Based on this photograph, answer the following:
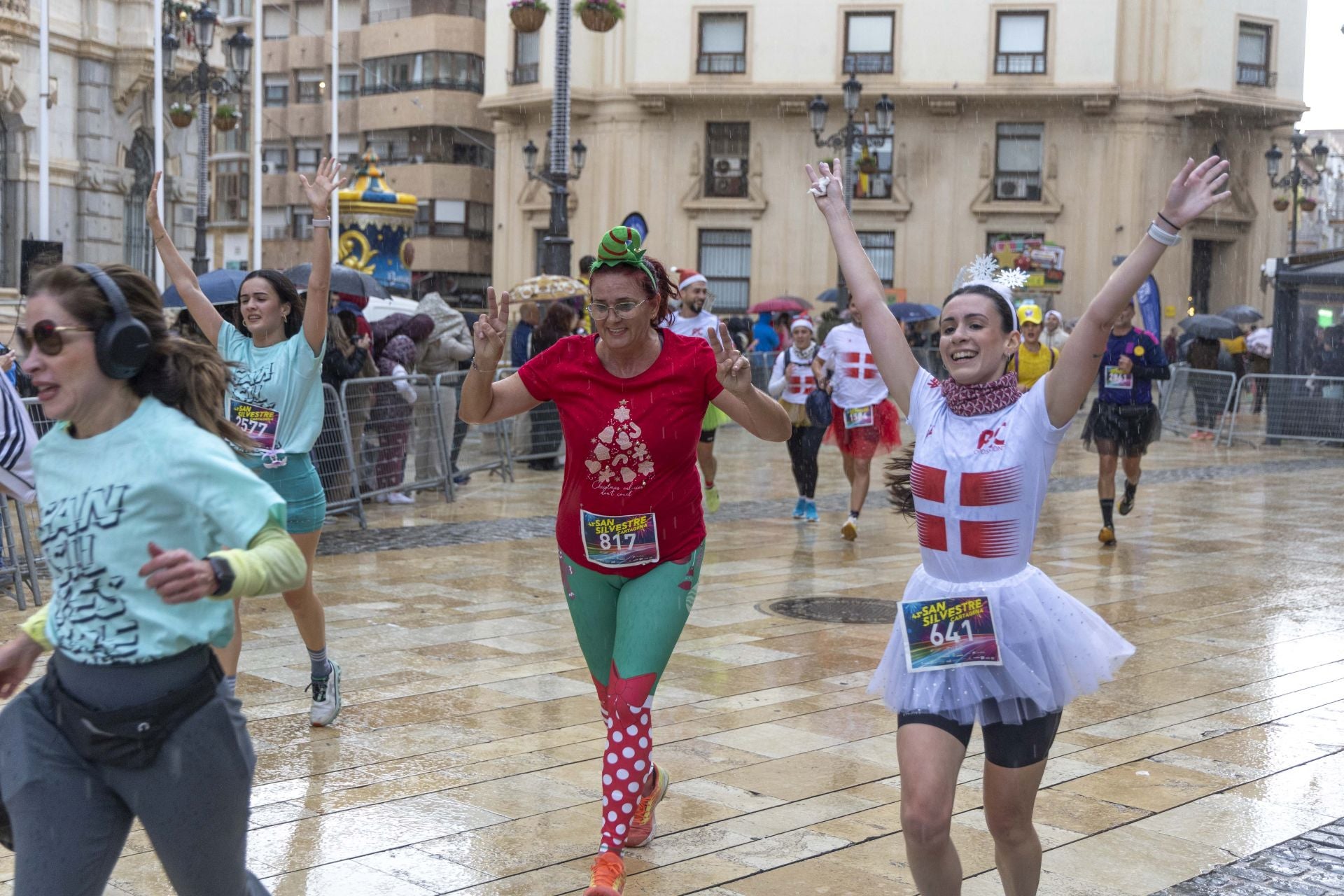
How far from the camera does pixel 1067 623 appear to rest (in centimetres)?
402

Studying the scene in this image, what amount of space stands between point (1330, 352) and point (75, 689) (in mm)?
23129

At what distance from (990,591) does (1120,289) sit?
0.82 meters

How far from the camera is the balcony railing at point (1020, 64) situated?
3791 cm

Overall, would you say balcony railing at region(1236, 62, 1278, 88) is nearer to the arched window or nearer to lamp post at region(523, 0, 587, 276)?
lamp post at region(523, 0, 587, 276)

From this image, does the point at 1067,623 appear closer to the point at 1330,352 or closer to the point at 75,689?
the point at 75,689

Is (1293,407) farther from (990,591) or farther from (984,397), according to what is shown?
(990,591)

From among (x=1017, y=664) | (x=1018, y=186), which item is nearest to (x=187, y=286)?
(x=1017, y=664)

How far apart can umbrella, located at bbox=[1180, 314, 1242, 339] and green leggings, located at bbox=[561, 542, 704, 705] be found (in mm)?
23206

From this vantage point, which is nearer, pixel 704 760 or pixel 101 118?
A: pixel 704 760

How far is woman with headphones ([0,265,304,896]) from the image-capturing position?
2943 millimetres

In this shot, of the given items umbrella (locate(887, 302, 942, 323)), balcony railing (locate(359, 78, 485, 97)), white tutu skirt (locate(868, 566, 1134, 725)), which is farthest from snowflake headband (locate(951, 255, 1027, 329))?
balcony railing (locate(359, 78, 485, 97))

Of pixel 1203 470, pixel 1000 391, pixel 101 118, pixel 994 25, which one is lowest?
pixel 1203 470

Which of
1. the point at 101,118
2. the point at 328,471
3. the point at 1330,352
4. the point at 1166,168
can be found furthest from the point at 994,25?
the point at 328,471

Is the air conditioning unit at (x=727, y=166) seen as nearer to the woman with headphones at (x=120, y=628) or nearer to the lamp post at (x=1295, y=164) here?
the lamp post at (x=1295, y=164)
